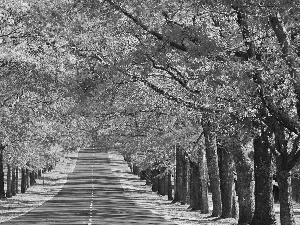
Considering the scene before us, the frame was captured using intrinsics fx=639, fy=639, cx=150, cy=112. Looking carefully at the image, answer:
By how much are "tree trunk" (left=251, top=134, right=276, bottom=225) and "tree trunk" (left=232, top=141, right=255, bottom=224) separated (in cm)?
153

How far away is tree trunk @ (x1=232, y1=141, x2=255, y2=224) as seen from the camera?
82.5 ft

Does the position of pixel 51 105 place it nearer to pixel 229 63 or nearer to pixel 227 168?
pixel 227 168

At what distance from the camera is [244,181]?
82.7 ft

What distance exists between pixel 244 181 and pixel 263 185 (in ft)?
7.58

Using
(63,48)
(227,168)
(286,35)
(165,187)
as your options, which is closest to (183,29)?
(286,35)

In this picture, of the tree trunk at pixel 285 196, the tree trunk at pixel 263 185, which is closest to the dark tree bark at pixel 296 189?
the tree trunk at pixel 263 185

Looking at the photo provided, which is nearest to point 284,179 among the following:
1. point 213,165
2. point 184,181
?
point 213,165

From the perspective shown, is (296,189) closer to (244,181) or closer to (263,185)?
(244,181)

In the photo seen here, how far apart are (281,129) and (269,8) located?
6.18m

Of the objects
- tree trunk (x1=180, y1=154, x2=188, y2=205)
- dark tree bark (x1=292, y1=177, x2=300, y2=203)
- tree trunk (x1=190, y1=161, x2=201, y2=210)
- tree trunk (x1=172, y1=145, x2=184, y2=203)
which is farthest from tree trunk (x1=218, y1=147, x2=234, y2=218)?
dark tree bark (x1=292, y1=177, x2=300, y2=203)

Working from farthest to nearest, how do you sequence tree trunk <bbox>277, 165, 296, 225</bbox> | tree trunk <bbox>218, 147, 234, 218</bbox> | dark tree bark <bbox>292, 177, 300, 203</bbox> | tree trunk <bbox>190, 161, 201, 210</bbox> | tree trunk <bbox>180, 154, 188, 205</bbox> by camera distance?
1. dark tree bark <bbox>292, 177, 300, 203</bbox>
2. tree trunk <bbox>180, 154, 188, 205</bbox>
3. tree trunk <bbox>190, 161, 201, 210</bbox>
4. tree trunk <bbox>218, 147, 234, 218</bbox>
5. tree trunk <bbox>277, 165, 296, 225</bbox>

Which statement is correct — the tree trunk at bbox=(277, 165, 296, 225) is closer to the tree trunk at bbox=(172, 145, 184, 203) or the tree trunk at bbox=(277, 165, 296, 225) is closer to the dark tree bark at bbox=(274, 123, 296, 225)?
the dark tree bark at bbox=(274, 123, 296, 225)

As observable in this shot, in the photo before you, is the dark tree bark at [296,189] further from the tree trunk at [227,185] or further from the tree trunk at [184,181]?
the tree trunk at [227,185]

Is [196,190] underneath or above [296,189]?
above
